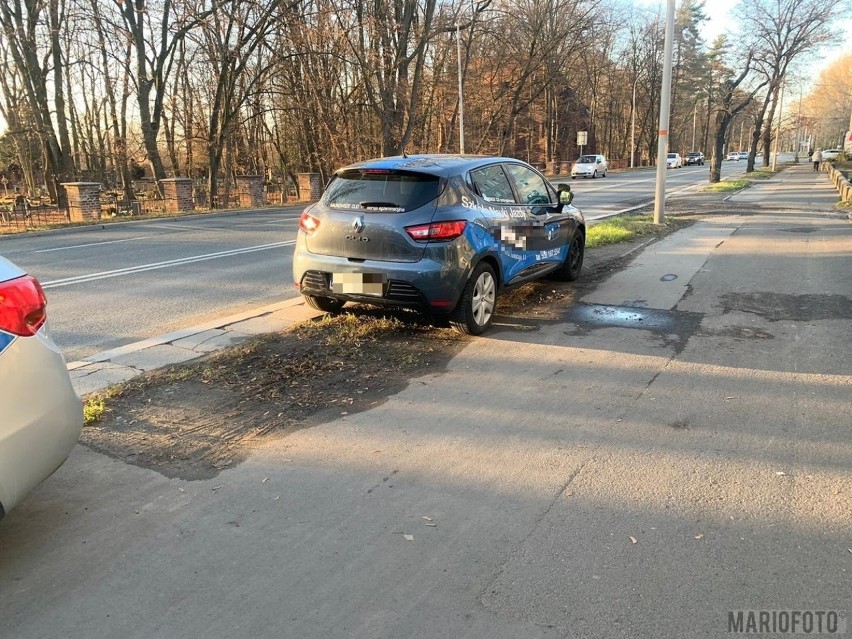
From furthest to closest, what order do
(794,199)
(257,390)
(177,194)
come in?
(177,194) → (794,199) → (257,390)

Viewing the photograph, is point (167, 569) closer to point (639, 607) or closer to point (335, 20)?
point (639, 607)

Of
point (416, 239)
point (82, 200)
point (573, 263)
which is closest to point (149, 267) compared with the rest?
point (416, 239)

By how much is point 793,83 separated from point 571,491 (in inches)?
1783

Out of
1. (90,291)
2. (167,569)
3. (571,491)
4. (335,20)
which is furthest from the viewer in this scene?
(335,20)

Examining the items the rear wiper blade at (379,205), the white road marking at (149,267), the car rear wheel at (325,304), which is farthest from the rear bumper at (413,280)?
the white road marking at (149,267)

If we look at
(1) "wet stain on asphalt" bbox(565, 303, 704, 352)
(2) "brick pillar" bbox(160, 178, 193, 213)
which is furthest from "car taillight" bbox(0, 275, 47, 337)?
(2) "brick pillar" bbox(160, 178, 193, 213)

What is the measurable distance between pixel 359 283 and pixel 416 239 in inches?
26.6

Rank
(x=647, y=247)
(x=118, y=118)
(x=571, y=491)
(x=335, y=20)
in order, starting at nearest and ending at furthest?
(x=571, y=491), (x=647, y=247), (x=335, y=20), (x=118, y=118)

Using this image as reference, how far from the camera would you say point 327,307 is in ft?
22.0

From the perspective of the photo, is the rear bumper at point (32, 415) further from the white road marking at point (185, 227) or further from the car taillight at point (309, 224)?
the white road marking at point (185, 227)

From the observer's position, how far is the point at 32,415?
2.64 meters

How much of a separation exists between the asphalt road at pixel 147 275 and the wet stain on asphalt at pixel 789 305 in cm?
545

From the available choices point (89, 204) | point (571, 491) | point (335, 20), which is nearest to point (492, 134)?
point (335, 20)

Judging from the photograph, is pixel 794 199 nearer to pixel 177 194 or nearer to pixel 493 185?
pixel 493 185
